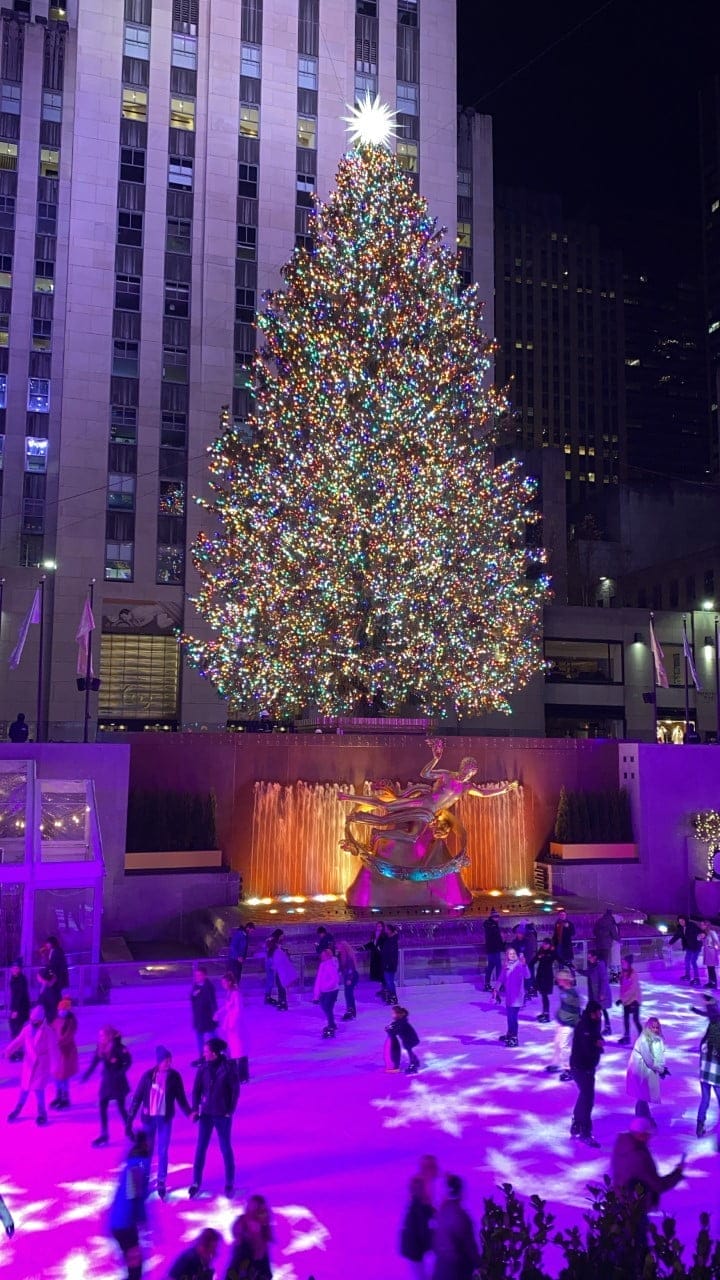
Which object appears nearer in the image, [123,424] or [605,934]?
[605,934]

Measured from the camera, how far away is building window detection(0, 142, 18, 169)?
46094 mm

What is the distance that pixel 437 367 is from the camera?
29.6 m

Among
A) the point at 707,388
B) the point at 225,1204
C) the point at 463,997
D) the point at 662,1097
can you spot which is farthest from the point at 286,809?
the point at 707,388

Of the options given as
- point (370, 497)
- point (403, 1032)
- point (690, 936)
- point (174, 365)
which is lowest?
point (403, 1032)

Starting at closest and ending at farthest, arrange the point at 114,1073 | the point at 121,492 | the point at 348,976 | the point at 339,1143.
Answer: the point at 114,1073, the point at 339,1143, the point at 348,976, the point at 121,492

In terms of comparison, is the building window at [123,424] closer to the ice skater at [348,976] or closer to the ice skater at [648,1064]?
the ice skater at [348,976]

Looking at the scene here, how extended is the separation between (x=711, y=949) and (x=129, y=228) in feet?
132

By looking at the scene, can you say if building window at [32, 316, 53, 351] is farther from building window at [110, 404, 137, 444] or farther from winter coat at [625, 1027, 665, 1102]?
winter coat at [625, 1027, 665, 1102]

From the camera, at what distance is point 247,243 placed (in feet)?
151

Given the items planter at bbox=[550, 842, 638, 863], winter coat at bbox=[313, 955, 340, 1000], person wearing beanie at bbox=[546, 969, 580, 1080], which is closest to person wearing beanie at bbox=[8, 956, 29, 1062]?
winter coat at bbox=[313, 955, 340, 1000]

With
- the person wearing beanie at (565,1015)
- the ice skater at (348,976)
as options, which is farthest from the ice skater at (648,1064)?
the ice skater at (348,976)

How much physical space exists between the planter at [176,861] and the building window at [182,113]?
124ft

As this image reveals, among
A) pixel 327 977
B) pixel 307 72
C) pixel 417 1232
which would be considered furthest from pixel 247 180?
pixel 417 1232

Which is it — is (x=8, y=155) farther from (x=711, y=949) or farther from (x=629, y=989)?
(x=629, y=989)
